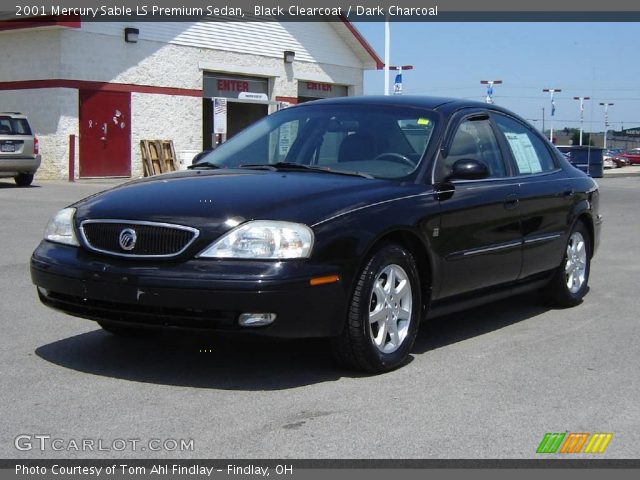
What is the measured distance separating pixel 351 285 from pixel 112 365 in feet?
4.82

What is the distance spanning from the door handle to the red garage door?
2009cm

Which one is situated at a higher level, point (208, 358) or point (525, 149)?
point (525, 149)

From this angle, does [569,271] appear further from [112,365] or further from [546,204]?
[112,365]

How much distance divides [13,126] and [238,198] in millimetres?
17008

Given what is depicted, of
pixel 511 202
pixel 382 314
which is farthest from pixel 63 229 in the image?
pixel 511 202

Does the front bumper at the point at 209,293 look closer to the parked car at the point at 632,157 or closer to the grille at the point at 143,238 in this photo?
the grille at the point at 143,238

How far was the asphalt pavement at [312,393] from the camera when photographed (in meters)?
4.03

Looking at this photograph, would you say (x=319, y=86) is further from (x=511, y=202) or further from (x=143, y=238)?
(x=143, y=238)

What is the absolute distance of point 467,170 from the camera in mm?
5727

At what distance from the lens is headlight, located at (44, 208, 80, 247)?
17.0 ft

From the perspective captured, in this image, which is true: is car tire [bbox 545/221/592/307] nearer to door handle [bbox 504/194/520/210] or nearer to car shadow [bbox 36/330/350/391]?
door handle [bbox 504/194/520/210]

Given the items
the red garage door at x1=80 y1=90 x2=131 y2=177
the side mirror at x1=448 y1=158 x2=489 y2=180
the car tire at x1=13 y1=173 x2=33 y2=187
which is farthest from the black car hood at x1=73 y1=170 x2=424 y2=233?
the red garage door at x1=80 y1=90 x2=131 y2=177

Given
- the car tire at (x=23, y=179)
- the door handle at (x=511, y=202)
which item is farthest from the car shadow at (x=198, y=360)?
the car tire at (x=23, y=179)

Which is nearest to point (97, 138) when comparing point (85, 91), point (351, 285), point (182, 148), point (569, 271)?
point (85, 91)
